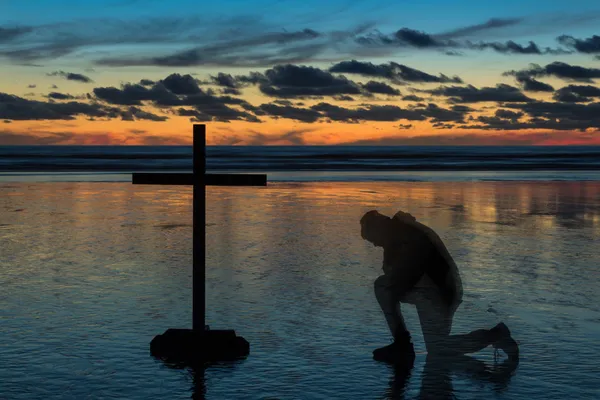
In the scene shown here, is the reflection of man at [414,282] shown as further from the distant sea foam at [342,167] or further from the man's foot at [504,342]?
the distant sea foam at [342,167]

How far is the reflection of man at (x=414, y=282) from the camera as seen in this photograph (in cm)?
766

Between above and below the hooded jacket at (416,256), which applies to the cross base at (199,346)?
below

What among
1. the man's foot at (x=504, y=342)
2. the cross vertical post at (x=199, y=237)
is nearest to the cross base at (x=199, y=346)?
the cross vertical post at (x=199, y=237)

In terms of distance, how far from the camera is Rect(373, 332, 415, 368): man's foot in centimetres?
774

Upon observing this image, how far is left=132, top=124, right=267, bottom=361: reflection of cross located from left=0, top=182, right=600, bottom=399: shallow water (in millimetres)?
272

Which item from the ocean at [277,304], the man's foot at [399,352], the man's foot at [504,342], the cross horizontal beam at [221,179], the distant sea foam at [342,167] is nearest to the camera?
the ocean at [277,304]

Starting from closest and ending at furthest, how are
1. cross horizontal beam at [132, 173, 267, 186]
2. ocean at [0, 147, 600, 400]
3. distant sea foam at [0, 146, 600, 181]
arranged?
ocean at [0, 147, 600, 400]
cross horizontal beam at [132, 173, 267, 186]
distant sea foam at [0, 146, 600, 181]

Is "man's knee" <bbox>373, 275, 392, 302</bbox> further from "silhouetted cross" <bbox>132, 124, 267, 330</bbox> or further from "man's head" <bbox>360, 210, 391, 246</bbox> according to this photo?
"silhouetted cross" <bbox>132, 124, 267, 330</bbox>

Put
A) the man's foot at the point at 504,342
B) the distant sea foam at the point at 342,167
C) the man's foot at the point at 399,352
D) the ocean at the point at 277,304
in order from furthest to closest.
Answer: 1. the distant sea foam at the point at 342,167
2. the man's foot at the point at 504,342
3. the man's foot at the point at 399,352
4. the ocean at the point at 277,304

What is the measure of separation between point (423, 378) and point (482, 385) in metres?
0.49

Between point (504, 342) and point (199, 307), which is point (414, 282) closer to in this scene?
point (504, 342)

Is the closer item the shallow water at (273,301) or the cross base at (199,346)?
the shallow water at (273,301)

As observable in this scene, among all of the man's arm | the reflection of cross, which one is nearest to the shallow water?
the reflection of cross

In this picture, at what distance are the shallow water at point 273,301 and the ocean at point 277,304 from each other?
25mm
